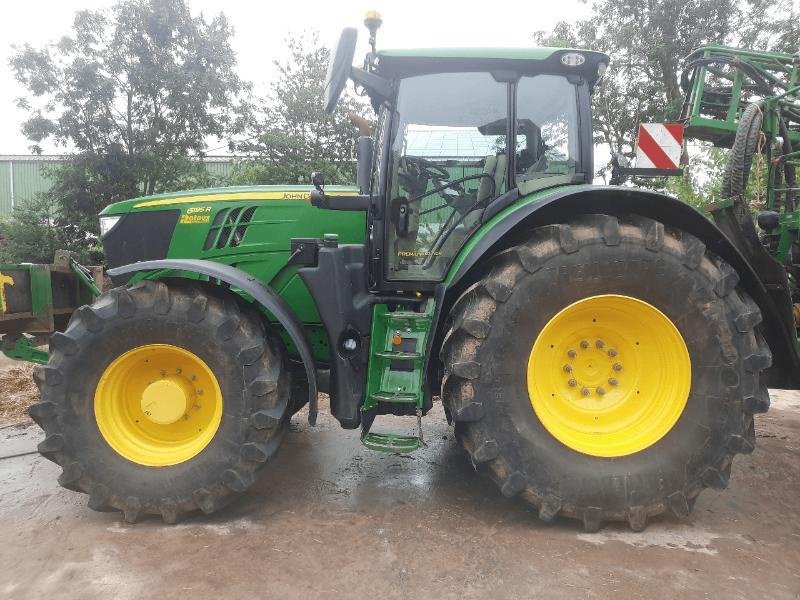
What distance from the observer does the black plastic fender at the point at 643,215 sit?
272 centimetres

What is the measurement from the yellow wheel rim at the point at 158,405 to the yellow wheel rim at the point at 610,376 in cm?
172

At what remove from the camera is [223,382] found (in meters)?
2.83

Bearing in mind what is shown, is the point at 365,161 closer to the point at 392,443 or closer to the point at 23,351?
the point at 392,443

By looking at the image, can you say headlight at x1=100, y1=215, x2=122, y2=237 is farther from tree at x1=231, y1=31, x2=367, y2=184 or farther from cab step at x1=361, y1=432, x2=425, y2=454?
tree at x1=231, y1=31, x2=367, y2=184

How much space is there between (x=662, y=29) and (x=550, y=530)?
612 inches

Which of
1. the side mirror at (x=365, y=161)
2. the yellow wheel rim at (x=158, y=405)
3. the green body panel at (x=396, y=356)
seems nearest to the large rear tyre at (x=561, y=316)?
the green body panel at (x=396, y=356)

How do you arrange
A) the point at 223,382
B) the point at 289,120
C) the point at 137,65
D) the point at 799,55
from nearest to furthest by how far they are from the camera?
the point at 223,382, the point at 799,55, the point at 137,65, the point at 289,120

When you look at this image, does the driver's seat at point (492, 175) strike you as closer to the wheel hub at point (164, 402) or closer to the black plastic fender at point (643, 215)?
the black plastic fender at point (643, 215)

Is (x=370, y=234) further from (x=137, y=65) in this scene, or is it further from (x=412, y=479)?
(x=137, y=65)

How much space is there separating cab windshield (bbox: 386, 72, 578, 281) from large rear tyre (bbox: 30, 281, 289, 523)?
3.12ft

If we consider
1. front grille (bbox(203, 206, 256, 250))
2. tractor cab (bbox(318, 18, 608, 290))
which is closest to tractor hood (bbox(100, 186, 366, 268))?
front grille (bbox(203, 206, 256, 250))

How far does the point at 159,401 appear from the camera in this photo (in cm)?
291

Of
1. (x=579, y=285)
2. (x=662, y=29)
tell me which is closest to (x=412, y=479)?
(x=579, y=285)

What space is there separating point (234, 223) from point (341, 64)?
1.32 meters
